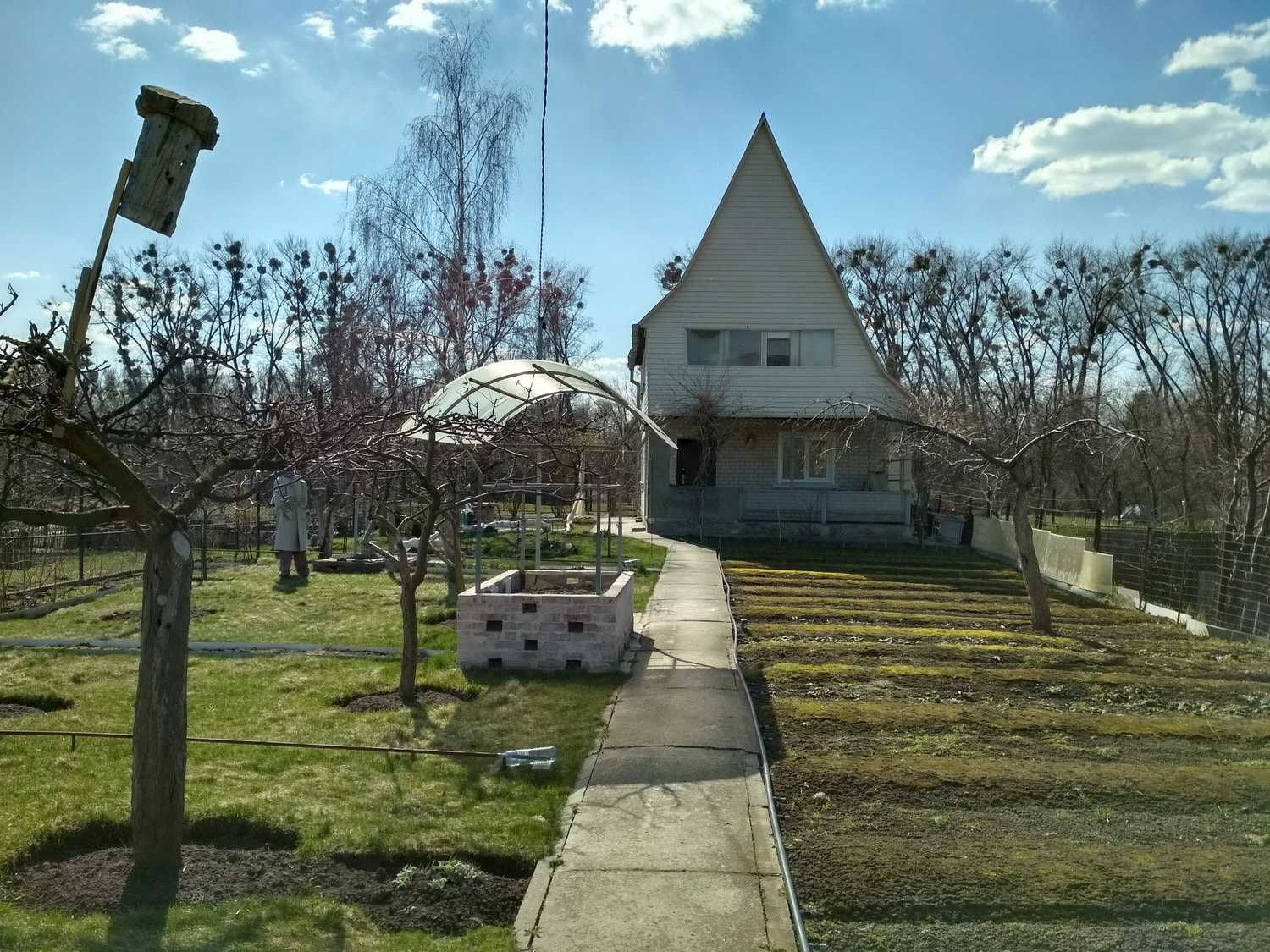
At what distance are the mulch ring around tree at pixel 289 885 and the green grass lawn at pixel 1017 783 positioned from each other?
1.58 meters

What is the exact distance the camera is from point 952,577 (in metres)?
19.2

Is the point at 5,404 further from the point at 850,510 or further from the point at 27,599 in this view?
the point at 850,510

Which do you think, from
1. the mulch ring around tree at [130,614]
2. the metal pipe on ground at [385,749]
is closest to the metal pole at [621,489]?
the metal pipe on ground at [385,749]

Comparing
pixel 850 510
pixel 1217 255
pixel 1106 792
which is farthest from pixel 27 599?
pixel 1217 255

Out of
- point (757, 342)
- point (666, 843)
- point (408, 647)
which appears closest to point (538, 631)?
point (408, 647)

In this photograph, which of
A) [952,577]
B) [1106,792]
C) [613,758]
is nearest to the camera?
[1106,792]

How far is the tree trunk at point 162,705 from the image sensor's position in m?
4.79

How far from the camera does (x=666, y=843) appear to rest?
17.8 feet

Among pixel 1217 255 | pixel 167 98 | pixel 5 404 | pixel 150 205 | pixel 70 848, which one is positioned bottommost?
pixel 70 848

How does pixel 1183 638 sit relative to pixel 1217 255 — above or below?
below

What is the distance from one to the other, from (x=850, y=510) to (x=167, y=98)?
2240 cm

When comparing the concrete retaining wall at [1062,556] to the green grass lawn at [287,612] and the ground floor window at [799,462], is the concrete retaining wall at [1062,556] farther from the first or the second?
the green grass lawn at [287,612]

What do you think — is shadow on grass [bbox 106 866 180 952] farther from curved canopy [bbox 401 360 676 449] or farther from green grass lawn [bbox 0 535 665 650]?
green grass lawn [bbox 0 535 665 650]

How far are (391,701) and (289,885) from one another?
3955 millimetres
